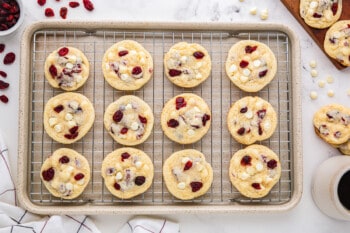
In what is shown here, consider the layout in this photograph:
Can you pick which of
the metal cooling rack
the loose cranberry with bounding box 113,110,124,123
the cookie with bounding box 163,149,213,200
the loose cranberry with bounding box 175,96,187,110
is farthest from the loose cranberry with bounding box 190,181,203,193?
the loose cranberry with bounding box 113,110,124,123

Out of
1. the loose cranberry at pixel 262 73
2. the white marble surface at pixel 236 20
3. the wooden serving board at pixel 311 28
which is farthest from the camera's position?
the wooden serving board at pixel 311 28

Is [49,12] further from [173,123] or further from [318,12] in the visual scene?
[318,12]

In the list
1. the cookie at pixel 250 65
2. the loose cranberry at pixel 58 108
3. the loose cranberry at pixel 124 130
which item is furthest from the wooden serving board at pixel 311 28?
the loose cranberry at pixel 58 108

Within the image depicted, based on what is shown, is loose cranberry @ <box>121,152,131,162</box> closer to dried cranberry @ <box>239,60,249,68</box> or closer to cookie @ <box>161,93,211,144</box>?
cookie @ <box>161,93,211,144</box>

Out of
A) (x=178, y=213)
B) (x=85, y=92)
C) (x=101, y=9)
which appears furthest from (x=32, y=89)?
(x=178, y=213)

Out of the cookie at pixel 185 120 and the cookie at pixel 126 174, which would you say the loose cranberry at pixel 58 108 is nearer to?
the cookie at pixel 126 174

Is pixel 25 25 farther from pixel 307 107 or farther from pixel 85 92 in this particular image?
pixel 307 107
